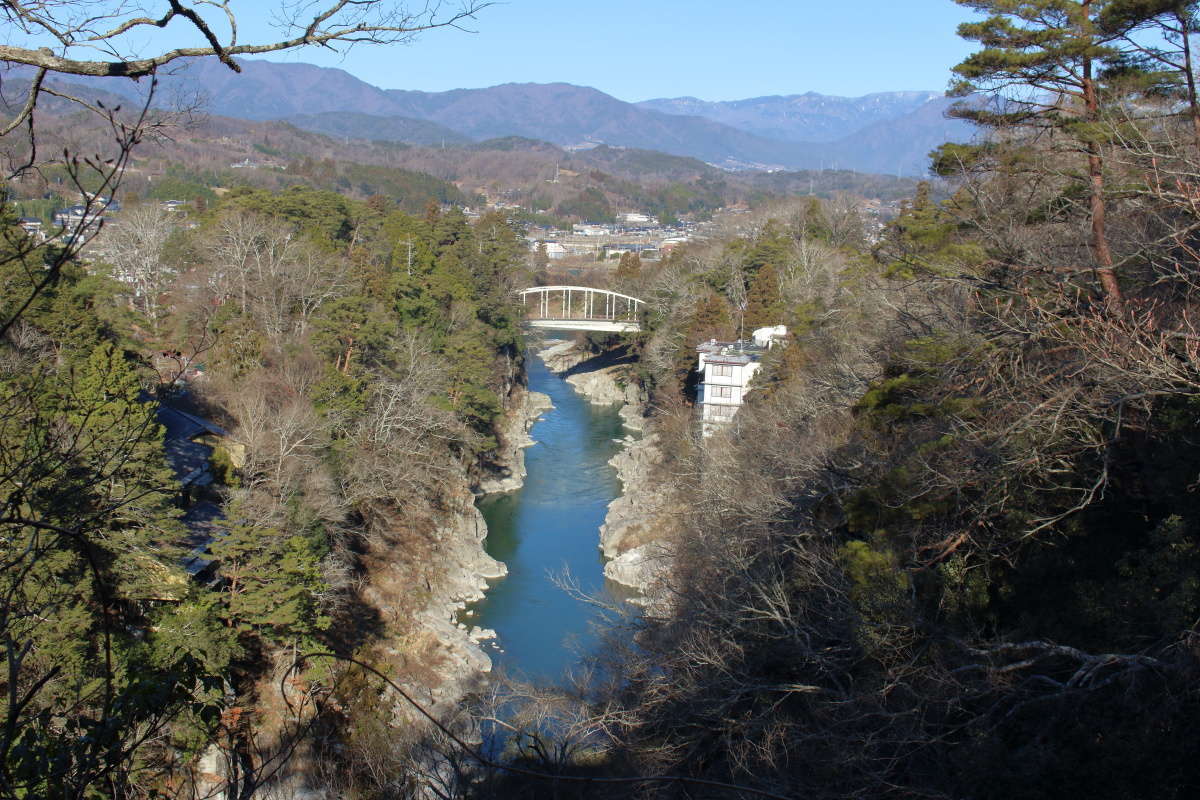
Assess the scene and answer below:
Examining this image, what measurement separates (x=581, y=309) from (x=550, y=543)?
65.9 feet

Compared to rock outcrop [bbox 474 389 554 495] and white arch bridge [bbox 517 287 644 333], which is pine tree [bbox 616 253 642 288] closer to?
white arch bridge [bbox 517 287 644 333]

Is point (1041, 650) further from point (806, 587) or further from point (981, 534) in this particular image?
point (806, 587)

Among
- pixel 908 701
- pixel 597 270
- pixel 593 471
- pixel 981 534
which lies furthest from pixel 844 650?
pixel 597 270

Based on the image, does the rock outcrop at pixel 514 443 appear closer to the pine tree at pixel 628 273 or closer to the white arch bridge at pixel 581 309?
the white arch bridge at pixel 581 309

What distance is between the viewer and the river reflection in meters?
11.6

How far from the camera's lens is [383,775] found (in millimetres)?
5973

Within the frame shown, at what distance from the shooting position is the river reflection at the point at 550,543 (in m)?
11.6

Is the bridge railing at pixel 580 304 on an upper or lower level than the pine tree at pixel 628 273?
lower

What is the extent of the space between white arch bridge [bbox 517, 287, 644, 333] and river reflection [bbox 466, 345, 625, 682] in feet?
17.4

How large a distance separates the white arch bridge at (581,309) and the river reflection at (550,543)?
5.31 meters

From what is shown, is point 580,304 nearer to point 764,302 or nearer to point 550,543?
point 764,302

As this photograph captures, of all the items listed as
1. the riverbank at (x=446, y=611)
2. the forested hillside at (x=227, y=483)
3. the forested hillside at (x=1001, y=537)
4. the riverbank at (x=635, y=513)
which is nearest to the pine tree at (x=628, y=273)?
the riverbank at (x=635, y=513)

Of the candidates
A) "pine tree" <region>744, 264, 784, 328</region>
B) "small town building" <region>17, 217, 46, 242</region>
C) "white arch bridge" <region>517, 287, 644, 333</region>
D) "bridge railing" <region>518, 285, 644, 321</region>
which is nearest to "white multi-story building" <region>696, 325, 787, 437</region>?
"pine tree" <region>744, 264, 784, 328</region>

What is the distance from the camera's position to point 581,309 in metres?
34.5
